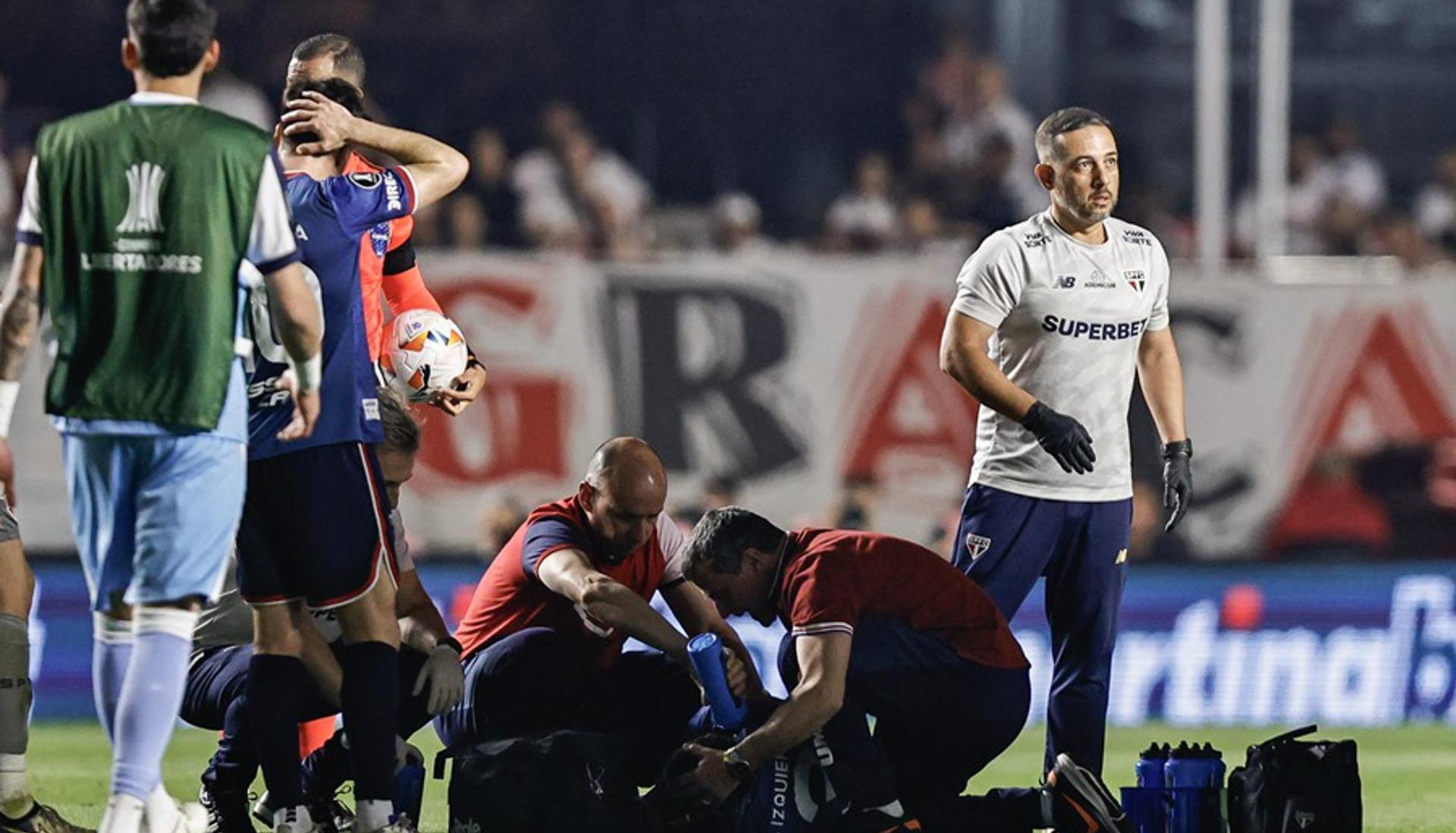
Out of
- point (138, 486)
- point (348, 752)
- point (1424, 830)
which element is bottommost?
point (1424, 830)

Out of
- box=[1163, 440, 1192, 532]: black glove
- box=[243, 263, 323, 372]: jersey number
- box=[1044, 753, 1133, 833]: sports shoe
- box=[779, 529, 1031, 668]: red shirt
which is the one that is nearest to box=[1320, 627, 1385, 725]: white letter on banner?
box=[1163, 440, 1192, 532]: black glove

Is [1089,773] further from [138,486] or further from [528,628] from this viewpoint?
[138,486]

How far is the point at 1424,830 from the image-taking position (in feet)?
23.8

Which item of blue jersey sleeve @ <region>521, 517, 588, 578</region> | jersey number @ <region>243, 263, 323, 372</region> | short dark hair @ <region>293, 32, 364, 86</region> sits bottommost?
blue jersey sleeve @ <region>521, 517, 588, 578</region>

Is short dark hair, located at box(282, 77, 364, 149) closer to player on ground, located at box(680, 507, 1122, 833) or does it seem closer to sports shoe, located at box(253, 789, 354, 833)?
player on ground, located at box(680, 507, 1122, 833)

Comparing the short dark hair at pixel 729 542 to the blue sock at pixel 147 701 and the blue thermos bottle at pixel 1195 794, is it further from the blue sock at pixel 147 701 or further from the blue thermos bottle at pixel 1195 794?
the blue sock at pixel 147 701

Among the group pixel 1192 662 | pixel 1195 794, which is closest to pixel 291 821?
pixel 1195 794

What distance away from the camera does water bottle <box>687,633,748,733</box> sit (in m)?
6.31

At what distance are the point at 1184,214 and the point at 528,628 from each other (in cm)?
1031

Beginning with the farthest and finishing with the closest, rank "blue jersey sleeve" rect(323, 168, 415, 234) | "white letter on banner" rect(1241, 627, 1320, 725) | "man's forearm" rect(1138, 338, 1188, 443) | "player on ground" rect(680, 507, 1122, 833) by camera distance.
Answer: "white letter on banner" rect(1241, 627, 1320, 725)
"man's forearm" rect(1138, 338, 1188, 443)
"player on ground" rect(680, 507, 1122, 833)
"blue jersey sleeve" rect(323, 168, 415, 234)

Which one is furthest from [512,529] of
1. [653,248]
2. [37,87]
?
[37,87]

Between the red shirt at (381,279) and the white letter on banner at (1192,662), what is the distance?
5.12m

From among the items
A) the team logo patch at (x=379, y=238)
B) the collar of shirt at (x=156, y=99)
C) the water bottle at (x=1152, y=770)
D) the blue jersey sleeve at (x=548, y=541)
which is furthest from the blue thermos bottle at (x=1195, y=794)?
the collar of shirt at (x=156, y=99)

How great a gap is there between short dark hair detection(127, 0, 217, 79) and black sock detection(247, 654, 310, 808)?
1563 millimetres
